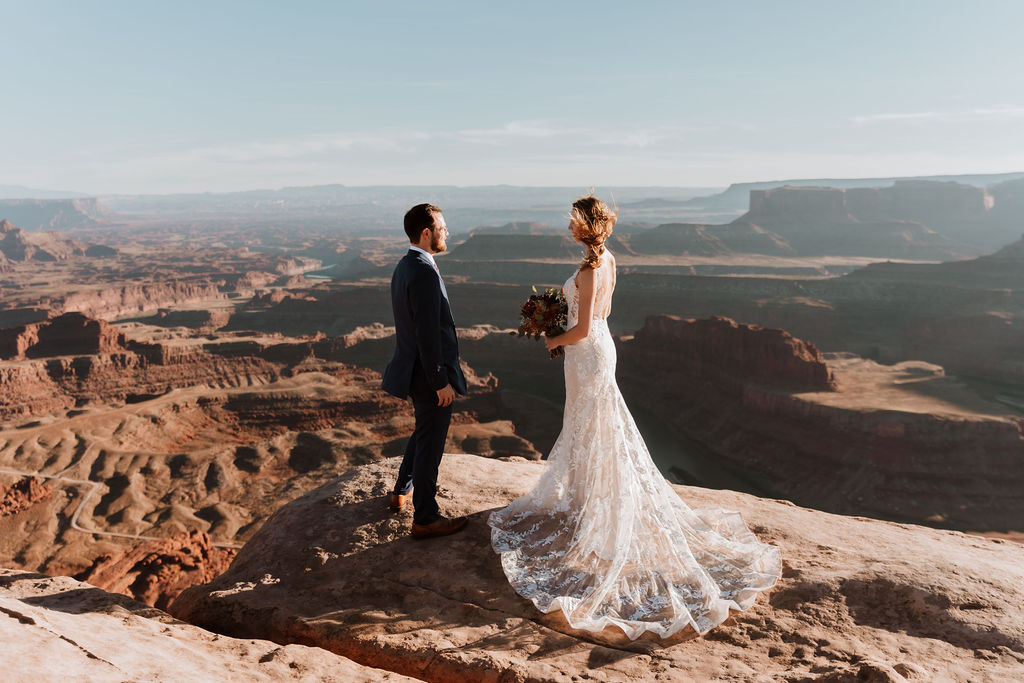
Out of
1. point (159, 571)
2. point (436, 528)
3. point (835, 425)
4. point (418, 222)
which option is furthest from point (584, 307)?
point (835, 425)

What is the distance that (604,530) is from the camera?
15.1ft

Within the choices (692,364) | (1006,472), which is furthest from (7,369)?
(1006,472)

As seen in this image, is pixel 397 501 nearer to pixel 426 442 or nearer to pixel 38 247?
pixel 426 442

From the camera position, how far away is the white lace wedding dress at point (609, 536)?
13.5ft

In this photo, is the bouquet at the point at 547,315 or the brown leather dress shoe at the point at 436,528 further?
the brown leather dress shoe at the point at 436,528

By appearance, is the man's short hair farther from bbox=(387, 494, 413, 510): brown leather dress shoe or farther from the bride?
bbox=(387, 494, 413, 510): brown leather dress shoe

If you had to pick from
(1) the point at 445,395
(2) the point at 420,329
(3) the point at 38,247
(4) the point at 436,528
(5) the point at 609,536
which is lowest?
(4) the point at 436,528

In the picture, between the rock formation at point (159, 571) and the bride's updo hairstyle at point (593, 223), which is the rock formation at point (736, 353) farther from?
the bride's updo hairstyle at point (593, 223)

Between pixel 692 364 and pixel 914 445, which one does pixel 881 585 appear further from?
pixel 692 364

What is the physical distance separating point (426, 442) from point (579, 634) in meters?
1.83

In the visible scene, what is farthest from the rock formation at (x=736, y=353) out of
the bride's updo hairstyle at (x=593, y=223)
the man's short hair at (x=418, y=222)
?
the man's short hair at (x=418, y=222)

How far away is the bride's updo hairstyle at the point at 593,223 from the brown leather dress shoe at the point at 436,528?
2527mm

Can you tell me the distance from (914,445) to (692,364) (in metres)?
15.2

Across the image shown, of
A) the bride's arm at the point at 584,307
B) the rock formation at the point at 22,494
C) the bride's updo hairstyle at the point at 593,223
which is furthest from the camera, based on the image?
the rock formation at the point at 22,494
